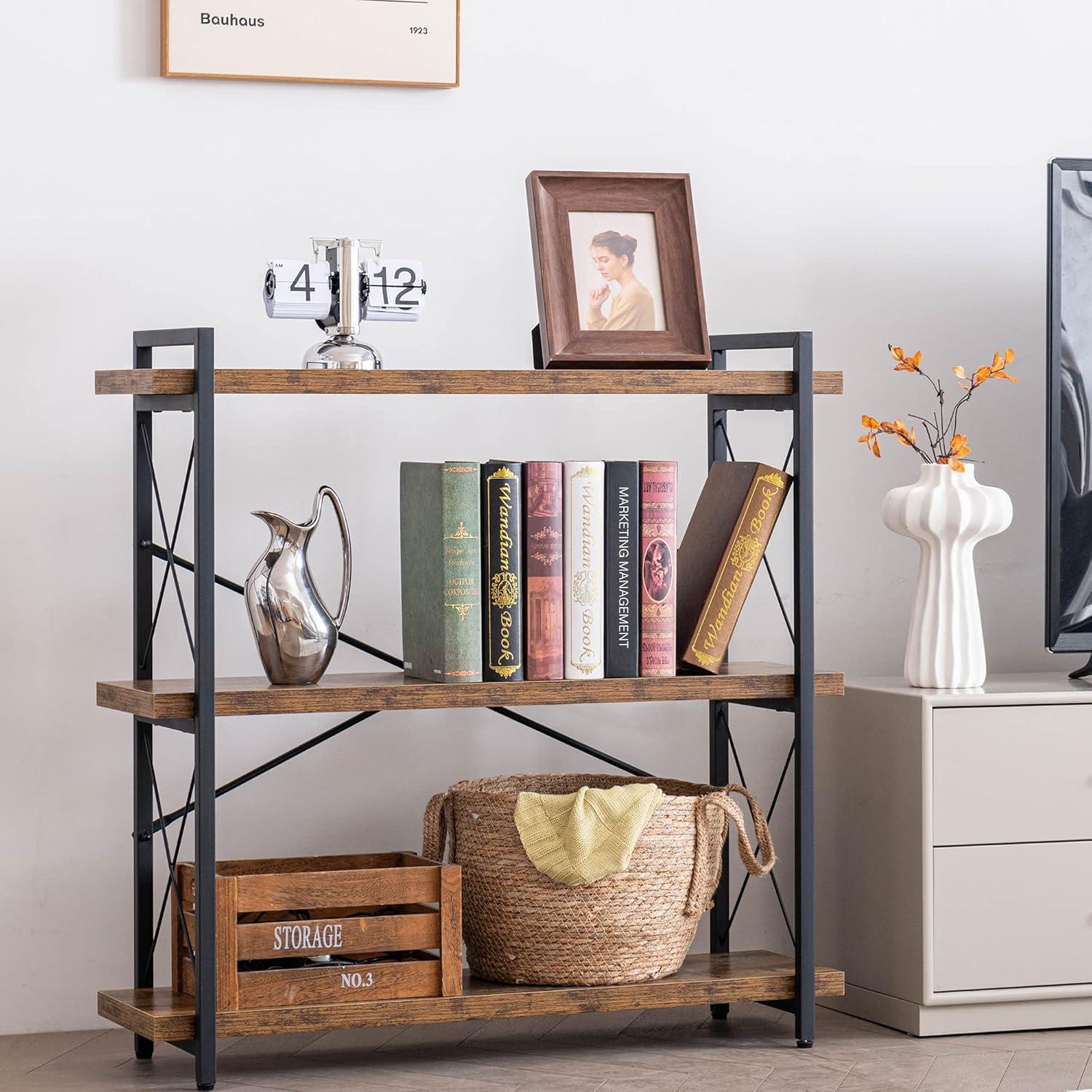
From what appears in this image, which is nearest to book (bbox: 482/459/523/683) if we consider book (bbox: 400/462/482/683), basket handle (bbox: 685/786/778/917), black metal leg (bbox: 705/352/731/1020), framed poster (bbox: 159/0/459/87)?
book (bbox: 400/462/482/683)

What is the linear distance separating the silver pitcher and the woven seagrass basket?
304 mm

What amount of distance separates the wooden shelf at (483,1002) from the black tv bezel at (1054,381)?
69 cm

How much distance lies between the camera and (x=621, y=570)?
7.39 feet

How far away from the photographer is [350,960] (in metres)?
2.21

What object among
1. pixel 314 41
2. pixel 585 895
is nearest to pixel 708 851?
pixel 585 895

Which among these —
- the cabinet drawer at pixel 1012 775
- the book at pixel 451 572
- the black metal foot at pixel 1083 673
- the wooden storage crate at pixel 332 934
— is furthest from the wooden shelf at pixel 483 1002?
the black metal foot at pixel 1083 673

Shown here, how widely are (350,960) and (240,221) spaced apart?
1.09m

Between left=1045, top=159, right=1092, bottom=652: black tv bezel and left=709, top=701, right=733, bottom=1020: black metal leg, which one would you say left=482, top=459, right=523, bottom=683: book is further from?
left=1045, top=159, right=1092, bottom=652: black tv bezel

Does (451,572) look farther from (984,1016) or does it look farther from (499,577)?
(984,1016)

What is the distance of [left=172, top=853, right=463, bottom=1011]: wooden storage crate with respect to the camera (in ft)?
6.95

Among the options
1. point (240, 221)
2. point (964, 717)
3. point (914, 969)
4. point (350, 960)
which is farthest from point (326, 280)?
point (914, 969)

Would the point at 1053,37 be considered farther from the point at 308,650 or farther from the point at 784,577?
the point at 308,650

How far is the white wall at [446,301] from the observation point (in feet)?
8.11

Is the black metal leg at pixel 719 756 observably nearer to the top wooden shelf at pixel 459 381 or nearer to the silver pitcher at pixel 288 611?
the top wooden shelf at pixel 459 381
